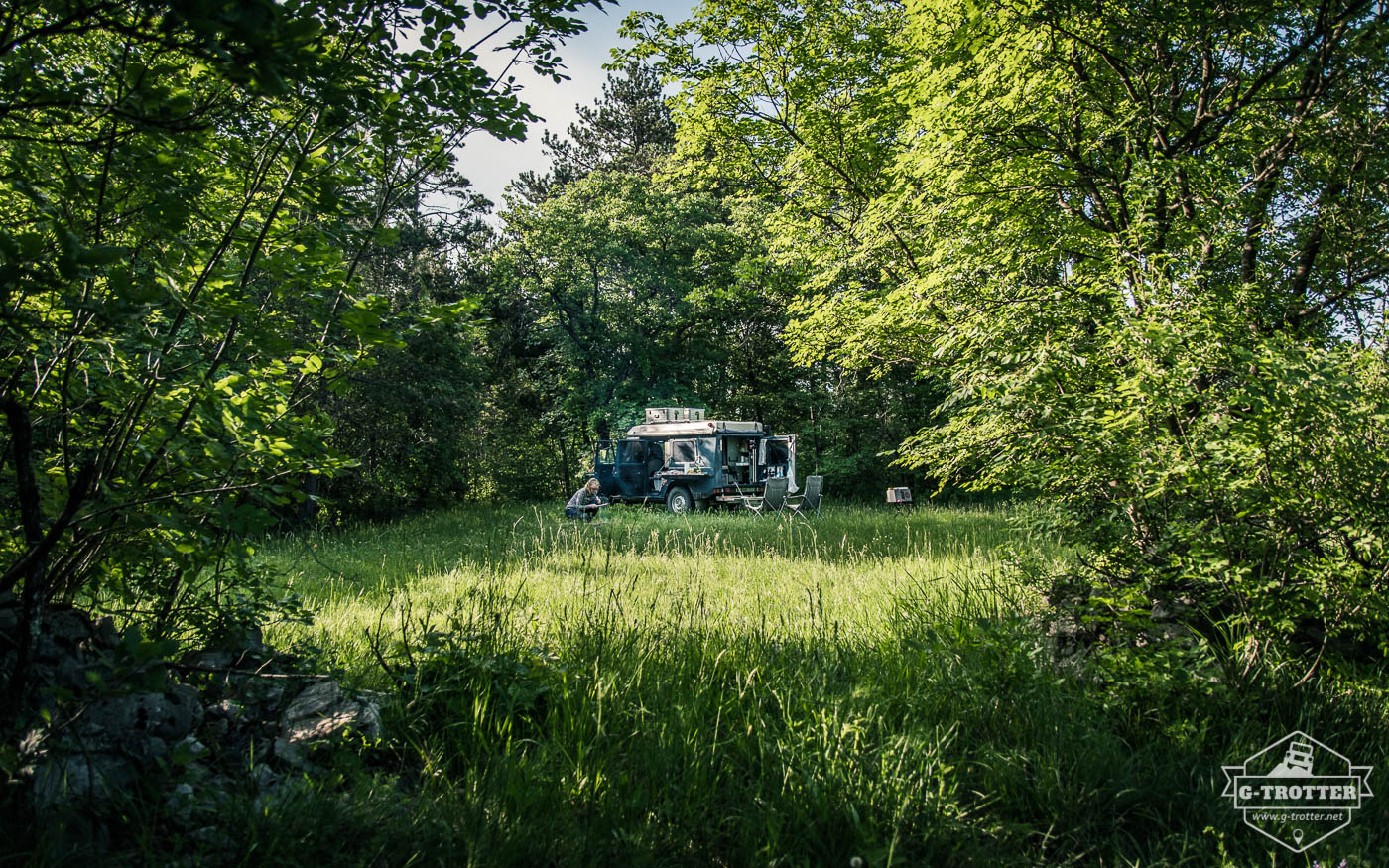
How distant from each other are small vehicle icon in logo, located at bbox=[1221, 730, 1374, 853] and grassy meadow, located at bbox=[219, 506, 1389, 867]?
5 cm

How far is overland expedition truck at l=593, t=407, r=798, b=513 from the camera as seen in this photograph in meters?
15.8

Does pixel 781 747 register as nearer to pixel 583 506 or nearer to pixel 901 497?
pixel 583 506

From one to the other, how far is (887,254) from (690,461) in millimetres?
9425

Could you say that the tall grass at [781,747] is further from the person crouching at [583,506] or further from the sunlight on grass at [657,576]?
the person crouching at [583,506]

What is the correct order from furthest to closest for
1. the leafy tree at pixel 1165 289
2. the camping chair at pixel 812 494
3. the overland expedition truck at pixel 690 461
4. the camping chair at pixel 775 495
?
the overland expedition truck at pixel 690 461 < the camping chair at pixel 812 494 < the camping chair at pixel 775 495 < the leafy tree at pixel 1165 289

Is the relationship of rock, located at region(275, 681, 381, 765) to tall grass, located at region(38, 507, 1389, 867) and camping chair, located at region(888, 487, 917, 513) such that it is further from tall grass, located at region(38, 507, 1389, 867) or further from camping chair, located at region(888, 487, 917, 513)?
camping chair, located at region(888, 487, 917, 513)

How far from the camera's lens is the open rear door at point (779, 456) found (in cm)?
1650

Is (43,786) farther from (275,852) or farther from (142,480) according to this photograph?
(142,480)

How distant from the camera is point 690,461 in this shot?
16.0m

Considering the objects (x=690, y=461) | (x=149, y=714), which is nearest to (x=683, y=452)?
(x=690, y=461)

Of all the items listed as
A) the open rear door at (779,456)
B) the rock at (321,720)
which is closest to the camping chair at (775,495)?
the open rear door at (779,456)

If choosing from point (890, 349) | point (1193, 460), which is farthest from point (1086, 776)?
point (890, 349)

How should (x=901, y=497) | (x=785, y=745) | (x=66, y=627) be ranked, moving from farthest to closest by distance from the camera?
(x=901, y=497), (x=785, y=745), (x=66, y=627)

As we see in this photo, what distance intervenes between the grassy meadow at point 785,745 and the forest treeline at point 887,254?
18.4 inches
